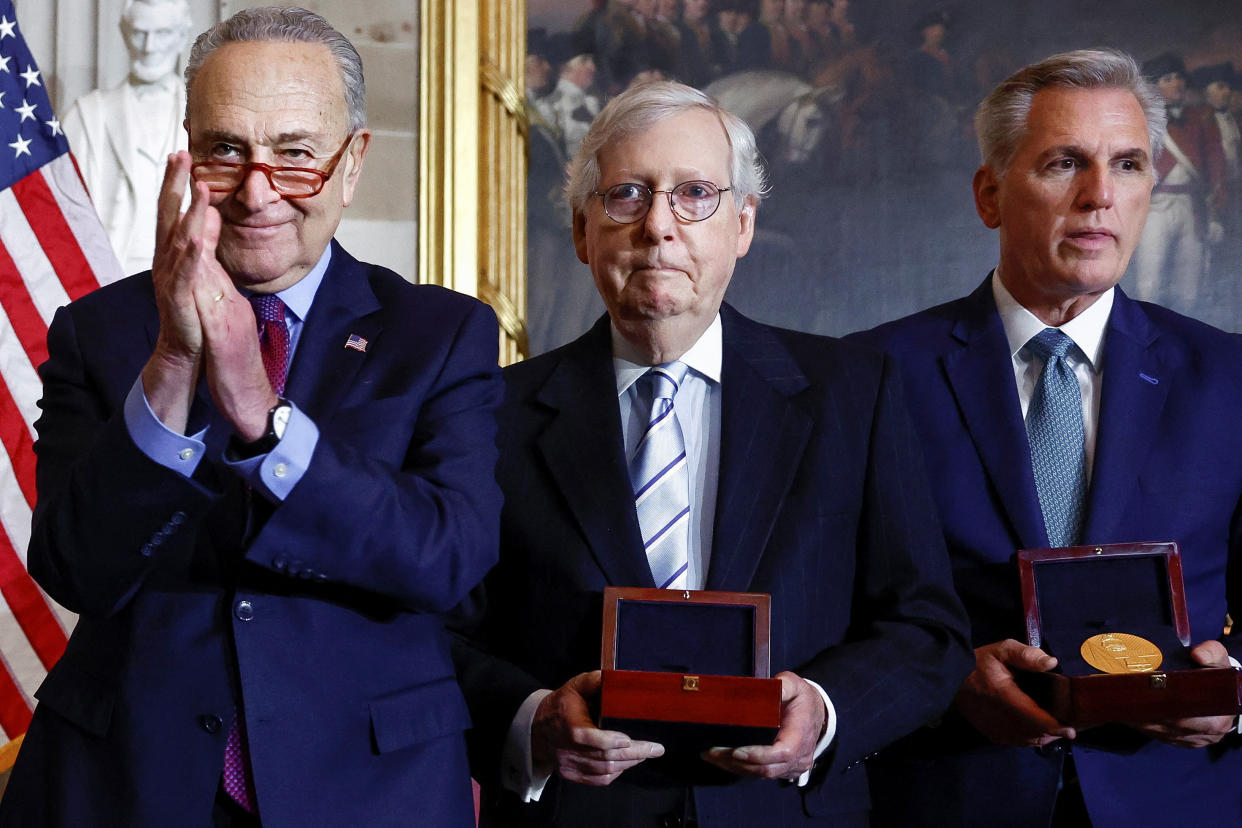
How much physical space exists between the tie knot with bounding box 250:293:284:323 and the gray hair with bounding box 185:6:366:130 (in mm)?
304

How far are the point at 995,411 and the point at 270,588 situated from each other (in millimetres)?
1543

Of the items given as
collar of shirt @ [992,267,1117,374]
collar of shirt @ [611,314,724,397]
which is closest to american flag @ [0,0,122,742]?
collar of shirt @ [611,314,724,397]

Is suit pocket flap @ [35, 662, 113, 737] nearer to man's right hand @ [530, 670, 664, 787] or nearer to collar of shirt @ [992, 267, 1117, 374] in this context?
man's right hand @ [530, 670, 664, 787]

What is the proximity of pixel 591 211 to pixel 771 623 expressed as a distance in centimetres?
84

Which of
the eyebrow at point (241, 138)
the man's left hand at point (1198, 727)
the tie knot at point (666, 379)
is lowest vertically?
the man's left hand at point (1198, 727)

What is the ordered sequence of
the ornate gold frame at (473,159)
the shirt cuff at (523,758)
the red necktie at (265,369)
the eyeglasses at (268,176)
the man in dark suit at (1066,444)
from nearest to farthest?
the red necktie at (265,369)
the eyeglasses at (268,176)
the shirt cuff at (523,758)
the man in dark suit at (1066,444)
the ornate gold frame at (473,159)

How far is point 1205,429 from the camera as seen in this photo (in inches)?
105

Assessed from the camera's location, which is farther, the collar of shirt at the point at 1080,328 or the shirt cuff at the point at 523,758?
the collar of shirt at the point at 1080,328

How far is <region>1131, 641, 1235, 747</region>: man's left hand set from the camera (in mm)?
2312

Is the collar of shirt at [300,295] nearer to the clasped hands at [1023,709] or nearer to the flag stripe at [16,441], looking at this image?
the clasped hands at [1023,709]

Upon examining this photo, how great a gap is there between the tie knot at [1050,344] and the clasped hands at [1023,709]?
2.10 feet

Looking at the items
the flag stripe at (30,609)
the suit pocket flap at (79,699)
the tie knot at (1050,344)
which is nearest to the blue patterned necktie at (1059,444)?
the tie knot at (1050,344)

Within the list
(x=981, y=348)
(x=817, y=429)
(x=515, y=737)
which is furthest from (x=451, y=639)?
(x=981, y=348)

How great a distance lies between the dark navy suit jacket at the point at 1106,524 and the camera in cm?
252
